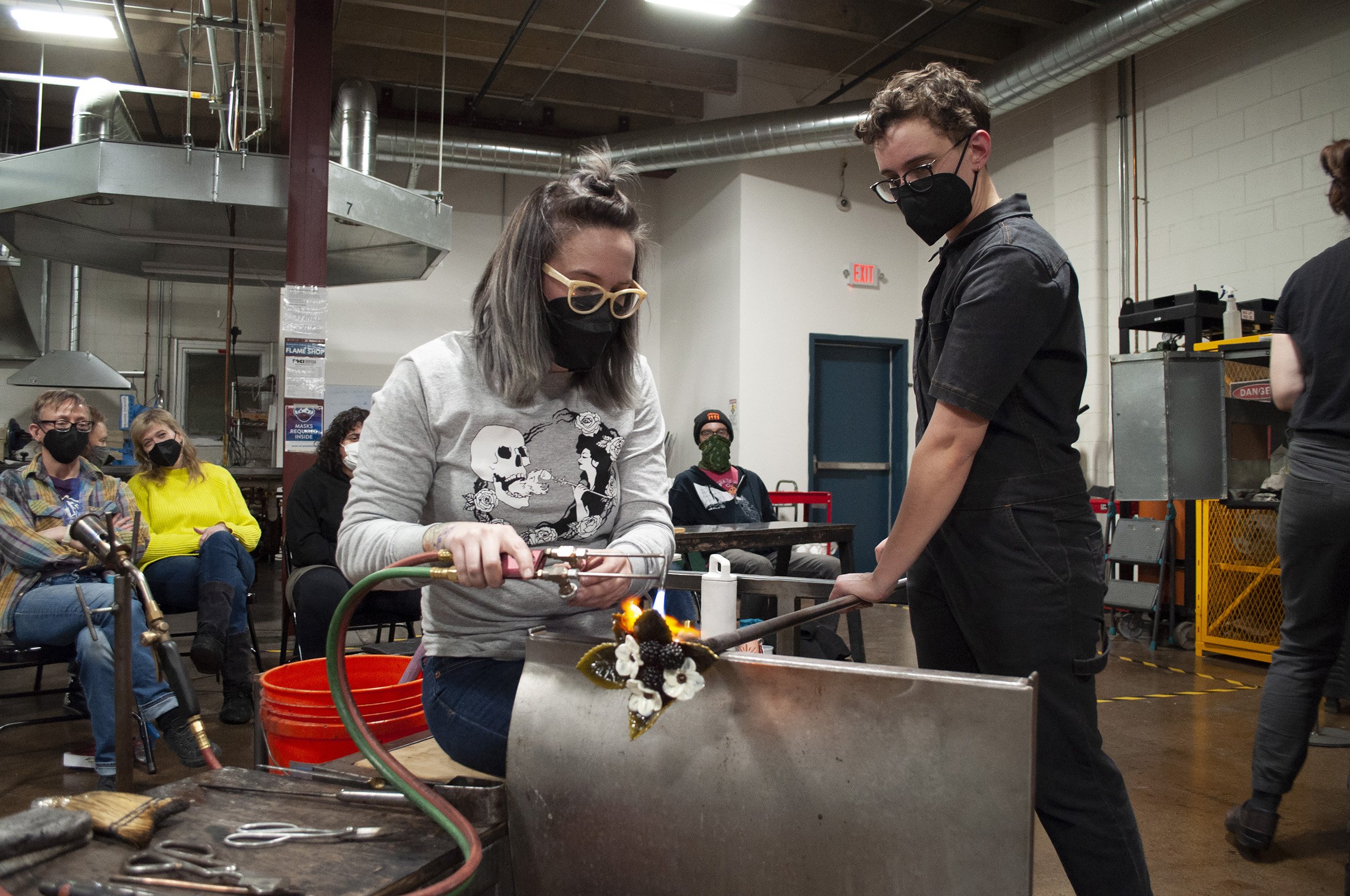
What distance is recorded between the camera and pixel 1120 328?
5.06 meters

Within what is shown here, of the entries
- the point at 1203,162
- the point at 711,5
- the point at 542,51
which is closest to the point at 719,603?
the point at 711,5

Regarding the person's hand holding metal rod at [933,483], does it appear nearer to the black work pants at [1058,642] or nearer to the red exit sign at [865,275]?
the black work pants at [1058,642]

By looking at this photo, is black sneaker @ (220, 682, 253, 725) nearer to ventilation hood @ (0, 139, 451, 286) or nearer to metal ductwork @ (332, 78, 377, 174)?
ventilation hood @ (0, 139, 451, 286)

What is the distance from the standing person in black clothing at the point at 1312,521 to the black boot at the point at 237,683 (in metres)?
3.12

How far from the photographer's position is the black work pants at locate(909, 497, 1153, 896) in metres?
1.24

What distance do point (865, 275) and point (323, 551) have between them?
5.63m

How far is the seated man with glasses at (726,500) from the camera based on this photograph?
409cm

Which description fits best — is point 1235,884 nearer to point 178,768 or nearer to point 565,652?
point 565,652

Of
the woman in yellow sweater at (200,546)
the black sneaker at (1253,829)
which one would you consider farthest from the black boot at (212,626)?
the black sneaker at (1253,829)

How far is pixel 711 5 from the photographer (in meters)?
5.47

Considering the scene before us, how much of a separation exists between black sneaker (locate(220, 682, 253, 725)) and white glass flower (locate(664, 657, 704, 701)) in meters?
2.82

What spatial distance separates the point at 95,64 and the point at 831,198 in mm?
6225

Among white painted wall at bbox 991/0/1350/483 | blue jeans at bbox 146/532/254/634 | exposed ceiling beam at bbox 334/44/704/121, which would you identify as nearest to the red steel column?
blue jeans at bbox 146/532/254/634

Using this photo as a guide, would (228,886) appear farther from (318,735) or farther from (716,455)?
(716,455)
